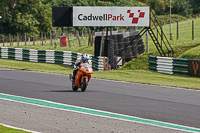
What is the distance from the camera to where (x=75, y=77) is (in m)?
16.2

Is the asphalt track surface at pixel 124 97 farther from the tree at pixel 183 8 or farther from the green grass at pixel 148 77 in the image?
the tree at pixel 183 8

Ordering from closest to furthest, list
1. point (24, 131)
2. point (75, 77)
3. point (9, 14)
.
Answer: point (24, 131)
point (75, 77)
point (9, 14)

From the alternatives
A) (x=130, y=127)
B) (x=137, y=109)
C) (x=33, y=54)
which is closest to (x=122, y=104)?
(x=137, y=109)

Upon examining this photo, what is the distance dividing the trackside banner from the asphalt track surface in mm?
9692

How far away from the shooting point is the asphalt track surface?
11.9 metres

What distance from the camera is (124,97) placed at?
49.2 feet

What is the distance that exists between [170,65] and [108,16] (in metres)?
5.55

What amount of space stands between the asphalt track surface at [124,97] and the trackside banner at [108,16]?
9.69 meters

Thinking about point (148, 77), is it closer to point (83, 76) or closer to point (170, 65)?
point (170, 65)

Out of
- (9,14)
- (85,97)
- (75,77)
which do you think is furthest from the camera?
(9,14)

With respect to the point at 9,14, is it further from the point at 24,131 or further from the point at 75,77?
the point at 24,131

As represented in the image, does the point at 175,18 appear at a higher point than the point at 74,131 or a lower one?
higher

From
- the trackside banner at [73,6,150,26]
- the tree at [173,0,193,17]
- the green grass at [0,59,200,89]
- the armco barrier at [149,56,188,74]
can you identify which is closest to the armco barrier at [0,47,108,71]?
the trackside banner at [73,6,150,26]

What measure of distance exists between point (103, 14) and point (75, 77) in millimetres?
14048
